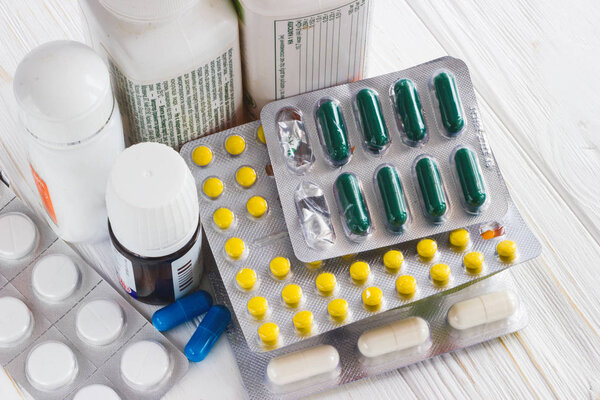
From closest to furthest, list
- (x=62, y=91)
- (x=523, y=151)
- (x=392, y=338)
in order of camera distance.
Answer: (x=62, y=91), (x=392, y=338), (x=523, y=151)

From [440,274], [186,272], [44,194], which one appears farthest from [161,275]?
[440,274]

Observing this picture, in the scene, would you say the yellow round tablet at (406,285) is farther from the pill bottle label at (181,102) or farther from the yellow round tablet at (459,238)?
the pill bottle label at (181,102)

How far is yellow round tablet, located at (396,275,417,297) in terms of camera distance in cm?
75

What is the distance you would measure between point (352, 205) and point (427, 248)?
0.07 meters

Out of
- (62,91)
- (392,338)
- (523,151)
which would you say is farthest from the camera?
(523,151)

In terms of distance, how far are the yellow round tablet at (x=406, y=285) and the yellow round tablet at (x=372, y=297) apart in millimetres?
16

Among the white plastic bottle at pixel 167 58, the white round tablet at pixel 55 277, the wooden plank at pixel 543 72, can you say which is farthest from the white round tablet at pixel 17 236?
the wooden plank at pixel 543 72

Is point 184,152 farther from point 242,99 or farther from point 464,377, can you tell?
point 464,377

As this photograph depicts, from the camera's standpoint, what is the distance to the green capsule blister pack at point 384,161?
76 cm

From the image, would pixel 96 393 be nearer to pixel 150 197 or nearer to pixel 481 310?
pixel 150 197

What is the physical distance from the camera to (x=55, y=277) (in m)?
0.79

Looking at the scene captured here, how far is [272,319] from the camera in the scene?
2.45 ft

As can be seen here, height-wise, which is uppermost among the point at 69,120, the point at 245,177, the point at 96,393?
the point at 69,120

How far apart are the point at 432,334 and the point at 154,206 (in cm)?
27
